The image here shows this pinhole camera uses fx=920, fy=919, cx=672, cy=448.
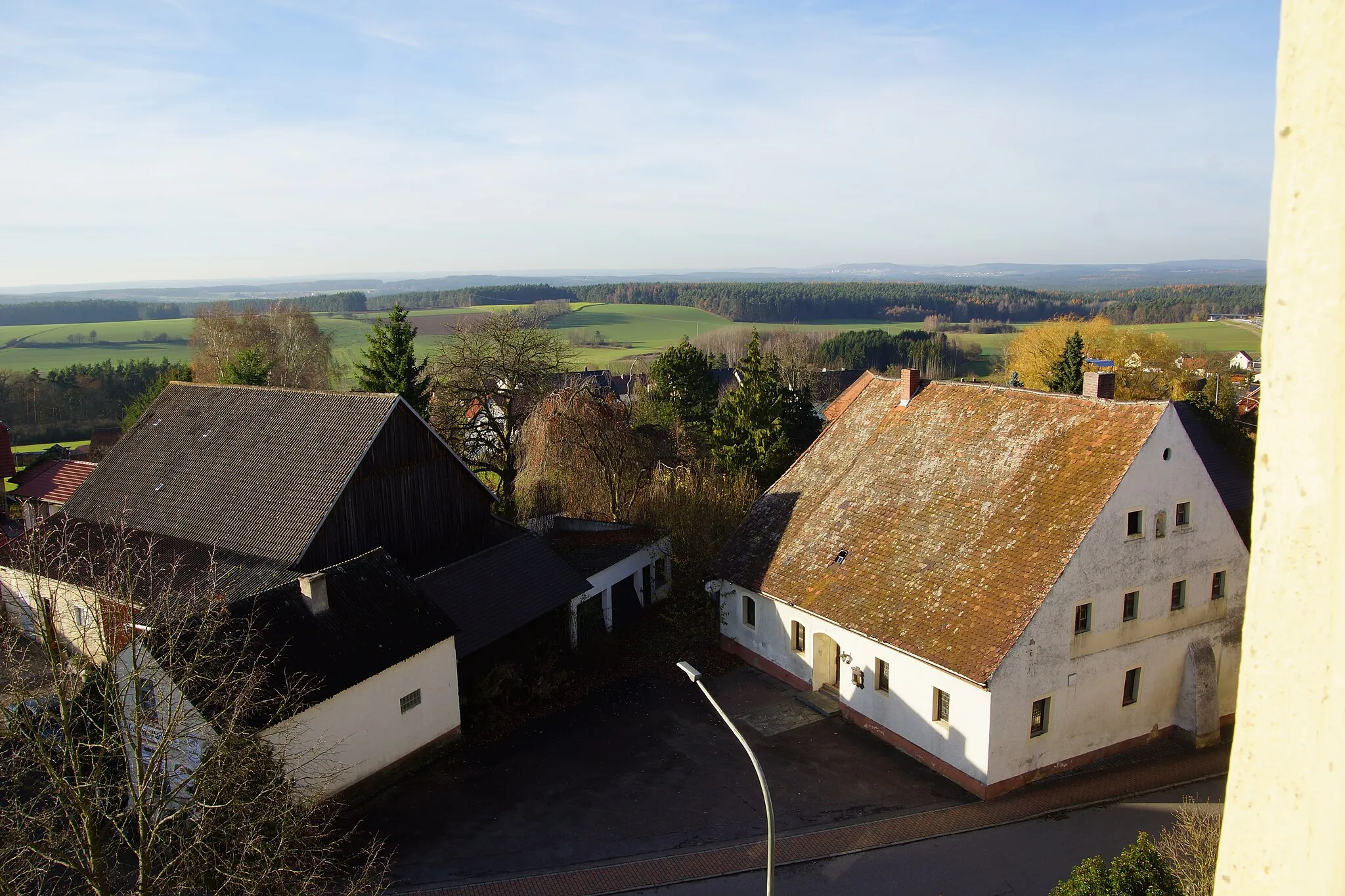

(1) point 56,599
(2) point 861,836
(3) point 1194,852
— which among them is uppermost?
(1) point 56,599

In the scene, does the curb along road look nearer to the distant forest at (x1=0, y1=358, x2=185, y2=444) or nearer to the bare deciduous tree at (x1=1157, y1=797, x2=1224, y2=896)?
the bare deciduous tree at (x1=1157, y1=797, x2=1224, y2=896)

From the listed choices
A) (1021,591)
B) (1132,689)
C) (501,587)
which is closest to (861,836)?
(1021,591)

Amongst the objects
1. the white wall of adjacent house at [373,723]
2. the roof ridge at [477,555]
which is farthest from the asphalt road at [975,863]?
the roof ridge at [477,555]

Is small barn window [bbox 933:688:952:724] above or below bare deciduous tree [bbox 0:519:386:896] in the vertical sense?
below

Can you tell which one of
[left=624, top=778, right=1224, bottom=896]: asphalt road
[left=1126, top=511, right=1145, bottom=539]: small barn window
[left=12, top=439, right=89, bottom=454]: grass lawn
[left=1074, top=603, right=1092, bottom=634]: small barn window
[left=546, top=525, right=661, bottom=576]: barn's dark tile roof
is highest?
[left=1126, top=511, right=1145, bottom=539]: small barn window

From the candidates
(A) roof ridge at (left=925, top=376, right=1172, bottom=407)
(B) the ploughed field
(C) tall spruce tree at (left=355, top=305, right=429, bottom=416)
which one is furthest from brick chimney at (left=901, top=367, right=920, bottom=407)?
(B) the ploughed field

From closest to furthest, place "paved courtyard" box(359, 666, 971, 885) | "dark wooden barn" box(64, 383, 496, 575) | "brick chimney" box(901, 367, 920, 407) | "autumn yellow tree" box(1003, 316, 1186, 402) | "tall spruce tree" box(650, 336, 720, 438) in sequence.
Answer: "paved courtyard" box(359, 666, 971, 885), "dark wooden barn" box(64, 383, 496, 575), "brick chimney" box(901, 367, 920, 407), "tall spruce tree" box(650, 336, 720, 438), "autumn yellow tree" box(1003, 316, 1186, 402)

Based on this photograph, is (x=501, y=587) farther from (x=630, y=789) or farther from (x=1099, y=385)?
(x=1099, y=385)
